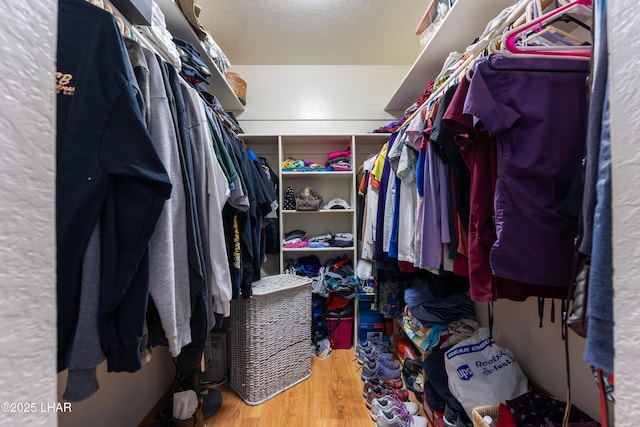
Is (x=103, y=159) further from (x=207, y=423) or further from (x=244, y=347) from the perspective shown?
(x=207, y=423)

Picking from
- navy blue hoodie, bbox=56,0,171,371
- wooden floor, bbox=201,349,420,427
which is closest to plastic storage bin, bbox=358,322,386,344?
wooden floor, bbox=201,349,420,427

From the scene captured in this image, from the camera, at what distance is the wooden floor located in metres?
1.26

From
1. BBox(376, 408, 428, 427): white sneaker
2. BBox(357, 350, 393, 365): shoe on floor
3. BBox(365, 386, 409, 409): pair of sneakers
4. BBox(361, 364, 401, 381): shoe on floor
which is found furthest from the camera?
BBox(357, 350, 393, 365): shoe on floor

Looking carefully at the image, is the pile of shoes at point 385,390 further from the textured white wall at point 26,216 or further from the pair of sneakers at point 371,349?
the textured white wall at point 26,216

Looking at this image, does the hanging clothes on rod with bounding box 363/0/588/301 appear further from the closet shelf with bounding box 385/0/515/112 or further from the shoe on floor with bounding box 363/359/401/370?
the shoe on floor with bounding box 363/359/401/370

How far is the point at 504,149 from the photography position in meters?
0.61

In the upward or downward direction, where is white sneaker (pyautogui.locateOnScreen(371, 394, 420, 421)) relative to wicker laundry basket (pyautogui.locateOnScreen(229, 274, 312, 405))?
downward

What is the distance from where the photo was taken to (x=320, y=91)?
7.14ft

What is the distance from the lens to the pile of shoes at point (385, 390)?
3.91ft

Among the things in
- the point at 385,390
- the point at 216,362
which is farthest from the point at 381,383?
the point at 216,362

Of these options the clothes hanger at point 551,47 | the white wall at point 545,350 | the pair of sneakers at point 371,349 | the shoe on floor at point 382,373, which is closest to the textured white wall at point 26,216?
the clothes hanger at point 551,47

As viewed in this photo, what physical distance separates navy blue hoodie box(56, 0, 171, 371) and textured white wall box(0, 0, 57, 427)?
243 mm

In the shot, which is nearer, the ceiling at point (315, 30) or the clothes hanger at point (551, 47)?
the clothes hanger at point (551, 47)

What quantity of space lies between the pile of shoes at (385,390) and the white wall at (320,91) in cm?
181
